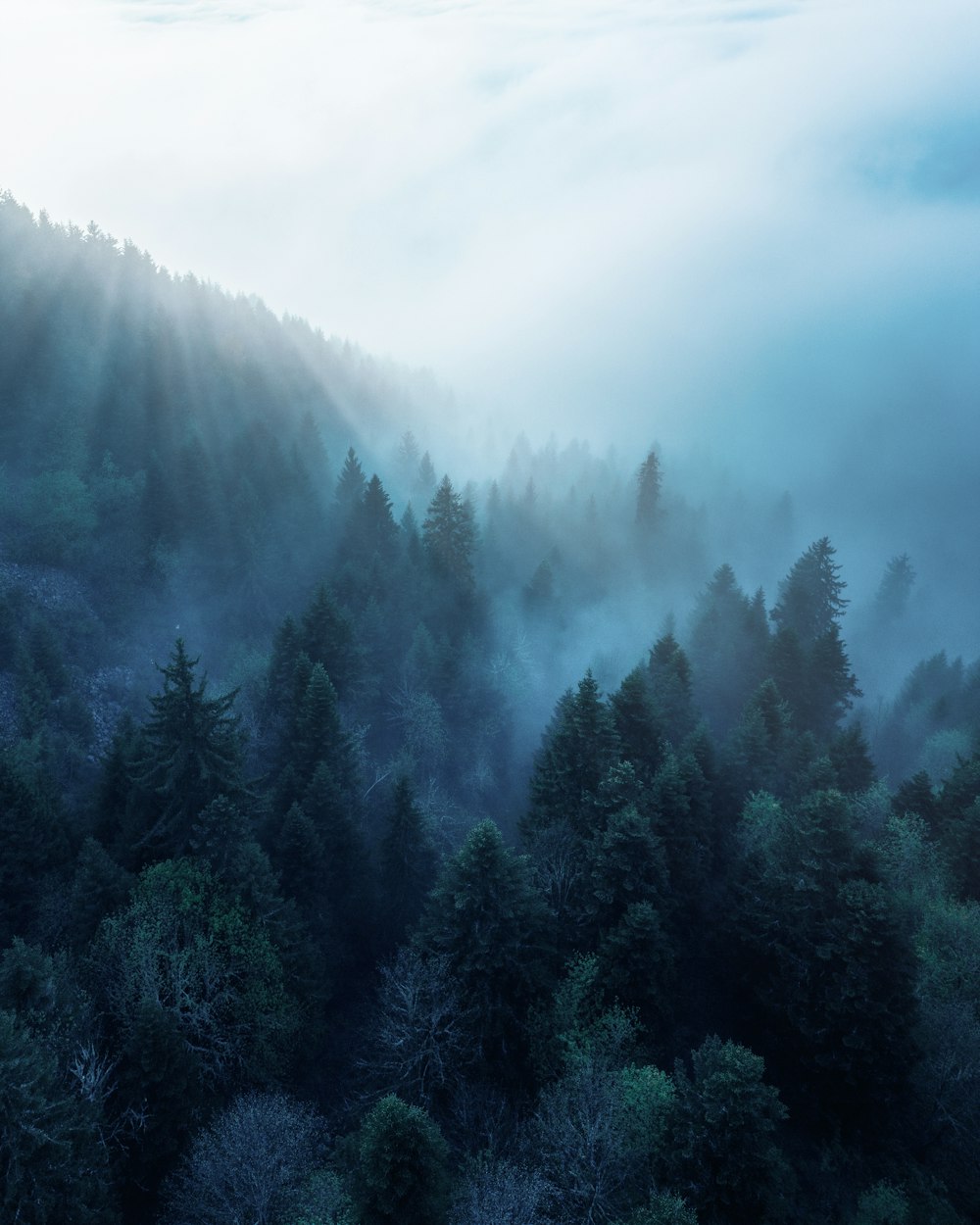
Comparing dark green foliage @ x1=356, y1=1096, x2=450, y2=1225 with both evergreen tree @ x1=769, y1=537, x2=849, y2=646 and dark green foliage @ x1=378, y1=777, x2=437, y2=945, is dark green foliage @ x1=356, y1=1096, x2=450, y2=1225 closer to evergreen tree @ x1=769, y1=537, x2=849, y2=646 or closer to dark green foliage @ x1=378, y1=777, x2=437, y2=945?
dark green foliage @ x1=378, y1=777, x2=437, y2=945

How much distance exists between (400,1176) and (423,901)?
63.2 feet

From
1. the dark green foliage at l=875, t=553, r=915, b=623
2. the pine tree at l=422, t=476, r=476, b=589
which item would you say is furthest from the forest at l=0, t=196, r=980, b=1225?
the dark green foliage at l=875, t=553, r=915, b=623

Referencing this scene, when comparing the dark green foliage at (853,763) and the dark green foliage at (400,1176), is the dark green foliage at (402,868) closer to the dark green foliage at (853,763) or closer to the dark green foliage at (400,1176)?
the dark green foliage at (400,1176)

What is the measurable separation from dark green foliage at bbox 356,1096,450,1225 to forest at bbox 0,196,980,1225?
0.33ft

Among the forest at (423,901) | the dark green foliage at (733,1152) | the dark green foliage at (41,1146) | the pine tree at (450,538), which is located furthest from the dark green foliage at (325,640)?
the dark green foliage at (733,1152)

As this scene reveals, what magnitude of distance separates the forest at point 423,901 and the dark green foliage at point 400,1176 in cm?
10

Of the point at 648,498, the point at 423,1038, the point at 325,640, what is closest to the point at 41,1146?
the point at 423,1038

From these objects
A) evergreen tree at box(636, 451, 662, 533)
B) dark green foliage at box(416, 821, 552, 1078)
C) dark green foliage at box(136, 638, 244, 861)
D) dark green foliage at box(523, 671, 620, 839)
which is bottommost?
dark green foliage at box(416, 821, 552, 1078)

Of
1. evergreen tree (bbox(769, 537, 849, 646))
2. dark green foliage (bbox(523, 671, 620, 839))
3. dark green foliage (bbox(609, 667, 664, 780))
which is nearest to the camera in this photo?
dark green foliage (bbox(523, 671, 620, 839))

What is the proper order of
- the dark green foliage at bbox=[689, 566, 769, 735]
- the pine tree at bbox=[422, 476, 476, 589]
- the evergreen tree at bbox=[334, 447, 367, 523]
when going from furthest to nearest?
the evergreen tree at bbox=[334, 447, 367, 523]
the pine tree at bbox=[422, 476, 476, 589]
the dark green foliage at bbox=[689, 566, 769, 735]

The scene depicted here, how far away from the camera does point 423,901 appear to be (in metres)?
37.3

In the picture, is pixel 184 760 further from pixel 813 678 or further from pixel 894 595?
pixel 894 595

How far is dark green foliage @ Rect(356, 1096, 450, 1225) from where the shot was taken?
18094 millimetres

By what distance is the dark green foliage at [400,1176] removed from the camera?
712 inches
